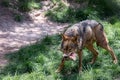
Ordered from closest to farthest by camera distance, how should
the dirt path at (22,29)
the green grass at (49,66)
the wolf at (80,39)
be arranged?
the wolf at (80,39) < the green grass at (49,66) < the dirt path at (22,29)

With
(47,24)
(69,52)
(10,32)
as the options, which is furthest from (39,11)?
(69,52)

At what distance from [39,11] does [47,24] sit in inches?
41.7

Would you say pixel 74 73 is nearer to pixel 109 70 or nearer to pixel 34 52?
pixel 109 70

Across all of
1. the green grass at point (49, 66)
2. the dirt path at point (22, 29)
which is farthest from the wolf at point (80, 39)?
the dirt path at point (22, 29)

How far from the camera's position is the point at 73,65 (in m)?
6.73

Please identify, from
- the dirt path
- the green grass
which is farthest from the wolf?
the dirt path

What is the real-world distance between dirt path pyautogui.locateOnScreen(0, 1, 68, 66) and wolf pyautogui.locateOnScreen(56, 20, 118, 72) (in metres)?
2.37

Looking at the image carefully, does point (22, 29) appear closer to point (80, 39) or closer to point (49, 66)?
point (49, 66)

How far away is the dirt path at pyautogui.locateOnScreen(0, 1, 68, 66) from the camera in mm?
8695

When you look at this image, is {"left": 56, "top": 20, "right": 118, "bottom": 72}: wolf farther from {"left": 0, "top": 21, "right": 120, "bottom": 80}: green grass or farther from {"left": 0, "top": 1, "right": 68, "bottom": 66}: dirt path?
{"left": 0, "top": 1, "right": 68, "bottom": 66}: dirt path

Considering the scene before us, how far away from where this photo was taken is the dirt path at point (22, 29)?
8695 mm

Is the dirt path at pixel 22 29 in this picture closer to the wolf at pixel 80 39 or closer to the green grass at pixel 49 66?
the green grass at pixel 49 66

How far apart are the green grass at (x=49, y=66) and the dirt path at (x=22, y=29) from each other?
28.5 inches

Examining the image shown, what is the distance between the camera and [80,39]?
235 inches
